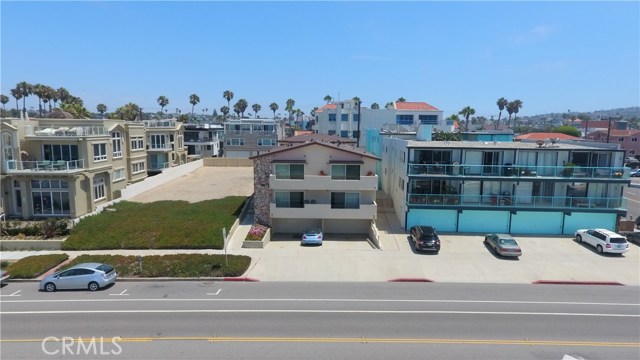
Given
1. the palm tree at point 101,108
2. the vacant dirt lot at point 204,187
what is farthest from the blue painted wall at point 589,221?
the palm tree at point 101,108

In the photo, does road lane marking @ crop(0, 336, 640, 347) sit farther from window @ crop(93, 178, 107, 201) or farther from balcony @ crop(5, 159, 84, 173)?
window @ crop(93, 178, 107, 201)

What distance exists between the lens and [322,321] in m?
17.5

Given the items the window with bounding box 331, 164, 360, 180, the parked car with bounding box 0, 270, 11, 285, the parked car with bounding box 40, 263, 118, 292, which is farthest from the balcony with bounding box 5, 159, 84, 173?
the window with bounding box 331, 164, 360, 180

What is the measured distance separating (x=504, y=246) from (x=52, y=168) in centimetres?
3580

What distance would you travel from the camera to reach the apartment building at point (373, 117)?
260ft

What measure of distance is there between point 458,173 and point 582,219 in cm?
1100

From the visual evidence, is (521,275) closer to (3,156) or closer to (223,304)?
(223,304)

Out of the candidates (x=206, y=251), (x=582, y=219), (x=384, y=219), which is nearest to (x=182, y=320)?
(x=206, y=251)

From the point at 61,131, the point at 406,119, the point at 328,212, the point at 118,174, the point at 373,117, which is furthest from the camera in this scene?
the point at 406,119

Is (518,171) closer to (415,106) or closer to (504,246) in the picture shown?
(504,246)

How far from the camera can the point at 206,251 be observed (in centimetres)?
2800

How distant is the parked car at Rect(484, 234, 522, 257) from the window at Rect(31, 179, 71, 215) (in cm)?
3435

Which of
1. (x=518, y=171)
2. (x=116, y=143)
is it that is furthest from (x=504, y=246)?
(x=116, y=143)
